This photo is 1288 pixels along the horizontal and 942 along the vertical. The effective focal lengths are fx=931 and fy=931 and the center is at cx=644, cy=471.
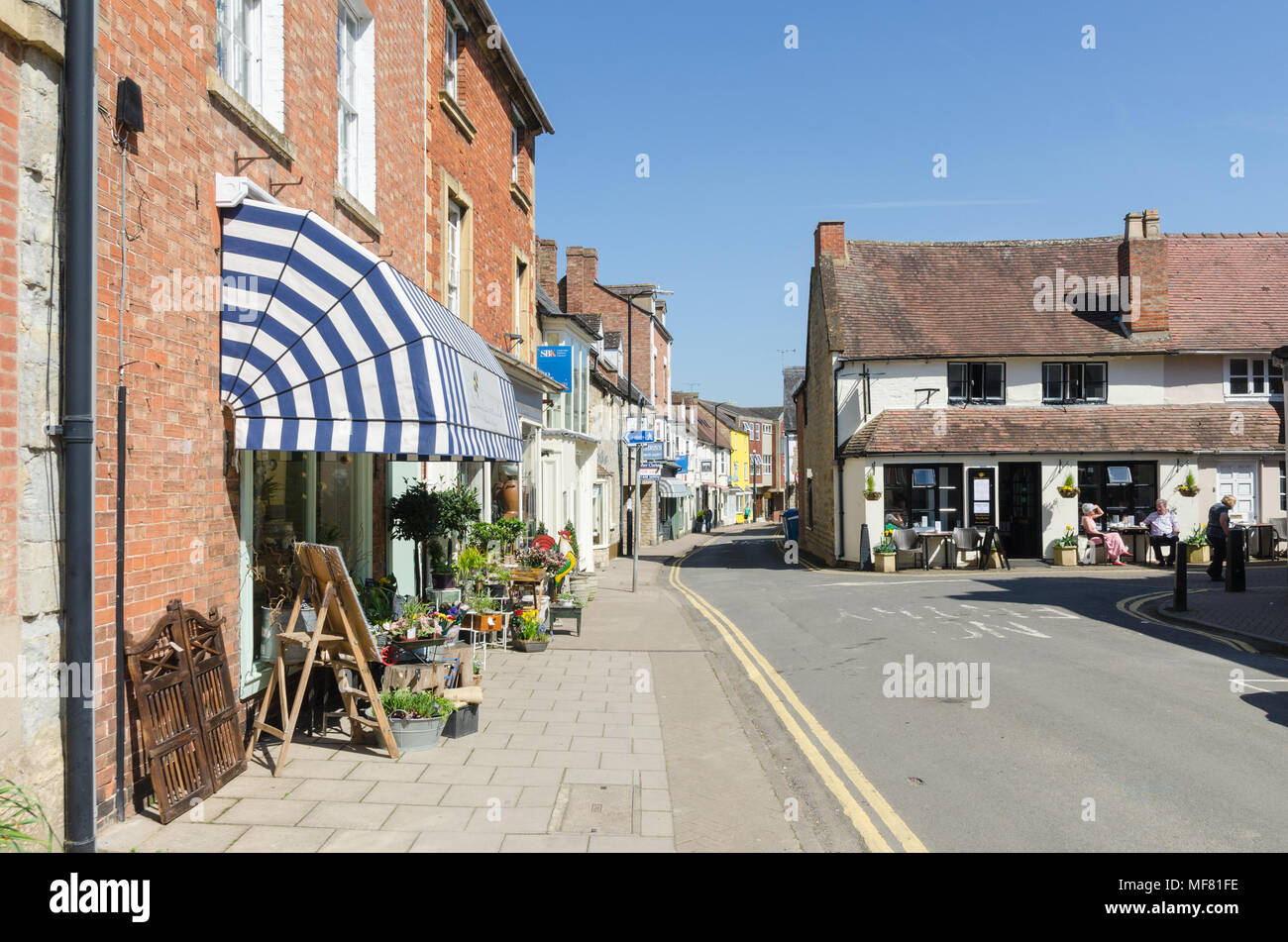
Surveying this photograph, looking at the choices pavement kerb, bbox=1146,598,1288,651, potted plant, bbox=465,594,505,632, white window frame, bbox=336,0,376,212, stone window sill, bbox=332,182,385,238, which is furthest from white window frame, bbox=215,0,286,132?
pavement kerb, bbox=1146,598,1288,651

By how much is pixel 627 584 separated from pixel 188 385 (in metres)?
16.7

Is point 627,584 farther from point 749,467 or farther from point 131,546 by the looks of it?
point 749,467

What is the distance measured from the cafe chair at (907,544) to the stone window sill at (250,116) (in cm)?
1996

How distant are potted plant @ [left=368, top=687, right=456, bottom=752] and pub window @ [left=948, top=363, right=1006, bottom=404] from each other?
75.3ft

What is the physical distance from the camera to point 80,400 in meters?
4.74

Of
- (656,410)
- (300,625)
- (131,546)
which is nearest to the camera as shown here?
(131,546)

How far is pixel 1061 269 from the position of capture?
1177 inches

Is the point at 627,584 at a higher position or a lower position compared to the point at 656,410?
lower

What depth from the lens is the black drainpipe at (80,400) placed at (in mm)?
4727

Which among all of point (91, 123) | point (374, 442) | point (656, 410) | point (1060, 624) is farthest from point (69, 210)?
point (656, 410)

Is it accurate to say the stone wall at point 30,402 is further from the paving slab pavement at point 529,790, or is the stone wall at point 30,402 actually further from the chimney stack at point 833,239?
the chimney stack at point 833,239

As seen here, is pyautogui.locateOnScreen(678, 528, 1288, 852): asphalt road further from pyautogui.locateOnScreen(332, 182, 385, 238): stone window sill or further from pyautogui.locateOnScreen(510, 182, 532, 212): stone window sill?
pyautogui.locateOnScreen(510, 182, 532, 212): stone window sill

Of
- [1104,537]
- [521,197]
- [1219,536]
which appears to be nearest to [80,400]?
[521,197]
